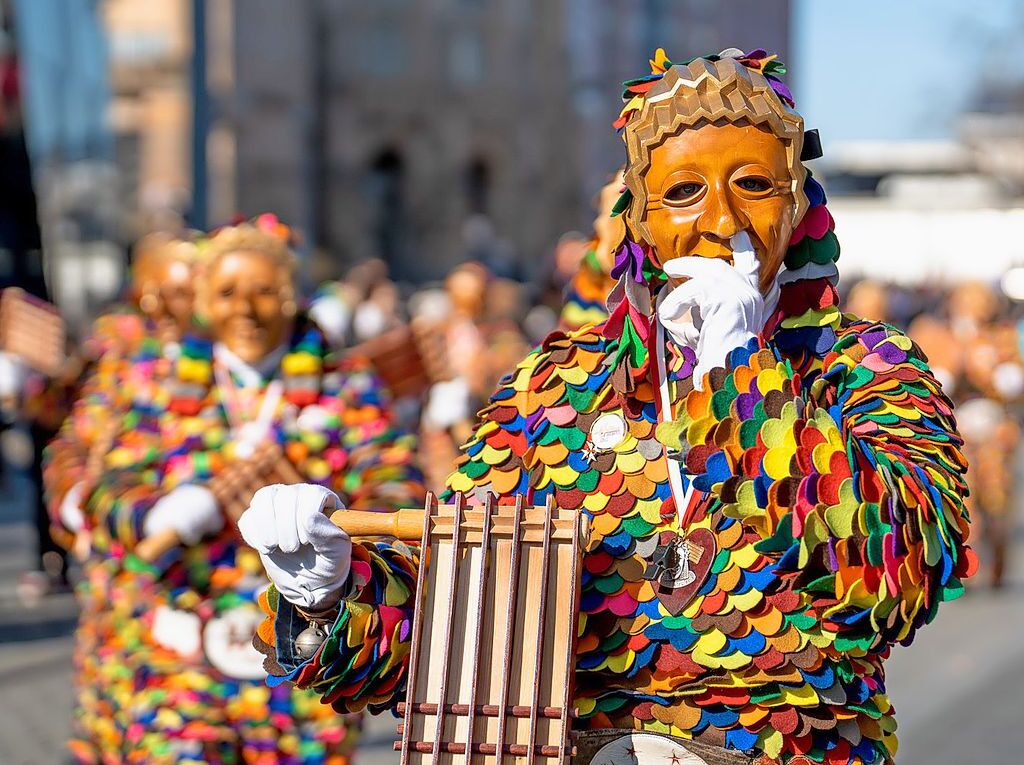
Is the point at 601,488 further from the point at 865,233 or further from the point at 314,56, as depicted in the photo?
the point at 865,233

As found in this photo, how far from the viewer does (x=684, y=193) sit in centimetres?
253

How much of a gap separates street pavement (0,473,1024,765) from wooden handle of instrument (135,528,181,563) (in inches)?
105

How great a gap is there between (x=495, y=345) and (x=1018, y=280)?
19471 mm

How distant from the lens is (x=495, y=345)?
10227 millimetres

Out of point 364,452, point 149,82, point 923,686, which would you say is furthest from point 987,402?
point 149,82

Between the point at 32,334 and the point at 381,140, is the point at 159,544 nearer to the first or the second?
the point at 32,334

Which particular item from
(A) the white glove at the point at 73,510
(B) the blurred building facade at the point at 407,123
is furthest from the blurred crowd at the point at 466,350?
(B) the blurred building facade at the point at 407,123

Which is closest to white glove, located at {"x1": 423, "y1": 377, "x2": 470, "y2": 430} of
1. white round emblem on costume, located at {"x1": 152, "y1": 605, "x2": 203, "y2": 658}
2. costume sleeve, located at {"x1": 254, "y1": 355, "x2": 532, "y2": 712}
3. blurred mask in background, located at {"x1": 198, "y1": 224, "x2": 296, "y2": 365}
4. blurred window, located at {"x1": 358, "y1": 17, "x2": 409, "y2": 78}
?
blurred mask in background, located at {"x1": 198, "y1": 224, "x2": 296, "y2": 365}

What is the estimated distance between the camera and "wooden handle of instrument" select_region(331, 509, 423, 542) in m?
2.43

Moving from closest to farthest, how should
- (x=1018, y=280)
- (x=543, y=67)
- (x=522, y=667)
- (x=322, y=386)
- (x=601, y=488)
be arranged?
(x=522, y=667) → (x=601, y=488) → (x=322, y=386) → (x=1018, y=280) → (x=543, y=67)

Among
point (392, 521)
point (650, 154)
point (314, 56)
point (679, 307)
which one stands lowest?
point (392, 521)

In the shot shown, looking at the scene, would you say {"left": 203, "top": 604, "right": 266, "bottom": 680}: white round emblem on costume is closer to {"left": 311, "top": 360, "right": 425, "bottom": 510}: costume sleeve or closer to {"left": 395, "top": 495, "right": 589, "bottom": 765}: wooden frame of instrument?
{"left": 311, "top": 360, "right": 425, "bottom": 510}: costume sleeve

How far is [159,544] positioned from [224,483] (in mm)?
204

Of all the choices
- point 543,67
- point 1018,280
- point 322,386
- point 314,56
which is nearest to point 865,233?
point 543,67
